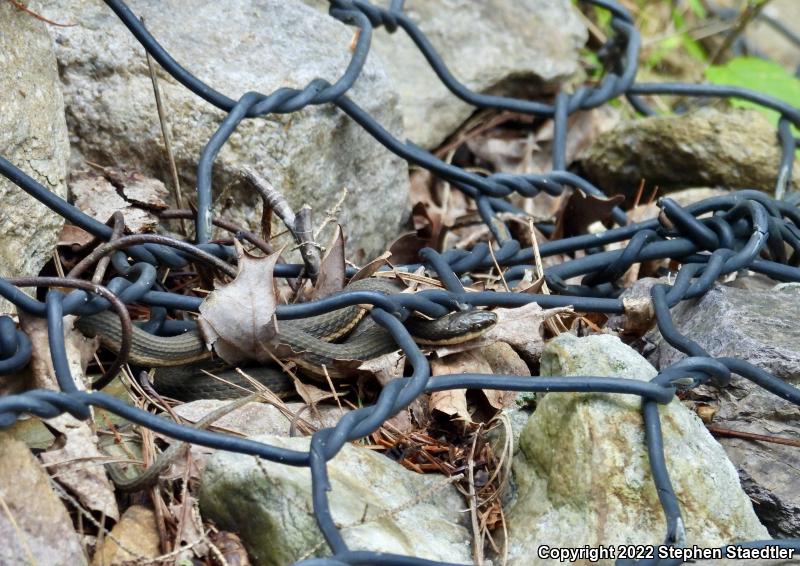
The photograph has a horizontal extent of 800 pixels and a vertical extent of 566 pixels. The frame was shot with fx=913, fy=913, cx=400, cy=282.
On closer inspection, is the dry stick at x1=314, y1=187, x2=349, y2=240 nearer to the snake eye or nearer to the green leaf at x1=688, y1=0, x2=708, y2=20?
the snake eye

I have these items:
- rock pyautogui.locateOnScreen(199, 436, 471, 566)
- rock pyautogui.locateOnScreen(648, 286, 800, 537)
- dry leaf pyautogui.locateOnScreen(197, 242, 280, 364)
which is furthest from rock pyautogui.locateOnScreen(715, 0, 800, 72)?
→ rock pyautogui.locateOnScreen(199, 436, 471, 566)

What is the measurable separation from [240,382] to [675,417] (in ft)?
3.88

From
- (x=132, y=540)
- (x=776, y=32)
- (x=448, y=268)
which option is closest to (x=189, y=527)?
(x=132, y=540)

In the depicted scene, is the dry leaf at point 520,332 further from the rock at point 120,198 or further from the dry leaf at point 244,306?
the rock at point 120,198

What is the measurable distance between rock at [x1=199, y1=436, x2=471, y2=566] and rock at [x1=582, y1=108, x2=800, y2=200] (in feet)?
7.98

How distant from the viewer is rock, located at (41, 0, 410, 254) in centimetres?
288

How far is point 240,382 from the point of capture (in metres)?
Answer: 2.57

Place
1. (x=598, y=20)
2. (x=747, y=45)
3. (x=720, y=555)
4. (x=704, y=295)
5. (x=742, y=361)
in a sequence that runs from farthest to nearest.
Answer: (x=747, y=45) → (x=598, y=20) → (x=704, y=295) → (x=742, y=361) → (x=720, y=555)

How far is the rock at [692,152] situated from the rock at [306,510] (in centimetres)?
243

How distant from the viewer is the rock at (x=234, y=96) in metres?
2.88

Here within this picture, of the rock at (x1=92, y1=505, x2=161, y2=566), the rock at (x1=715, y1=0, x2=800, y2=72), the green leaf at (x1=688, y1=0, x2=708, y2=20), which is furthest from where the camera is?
the rock at (x1=715, y1=0, x2=800, y2=72)

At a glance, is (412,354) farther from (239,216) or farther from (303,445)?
(239,216)

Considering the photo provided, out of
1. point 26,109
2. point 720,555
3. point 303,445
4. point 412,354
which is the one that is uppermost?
point 26,109

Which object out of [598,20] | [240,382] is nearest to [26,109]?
[240,382]
